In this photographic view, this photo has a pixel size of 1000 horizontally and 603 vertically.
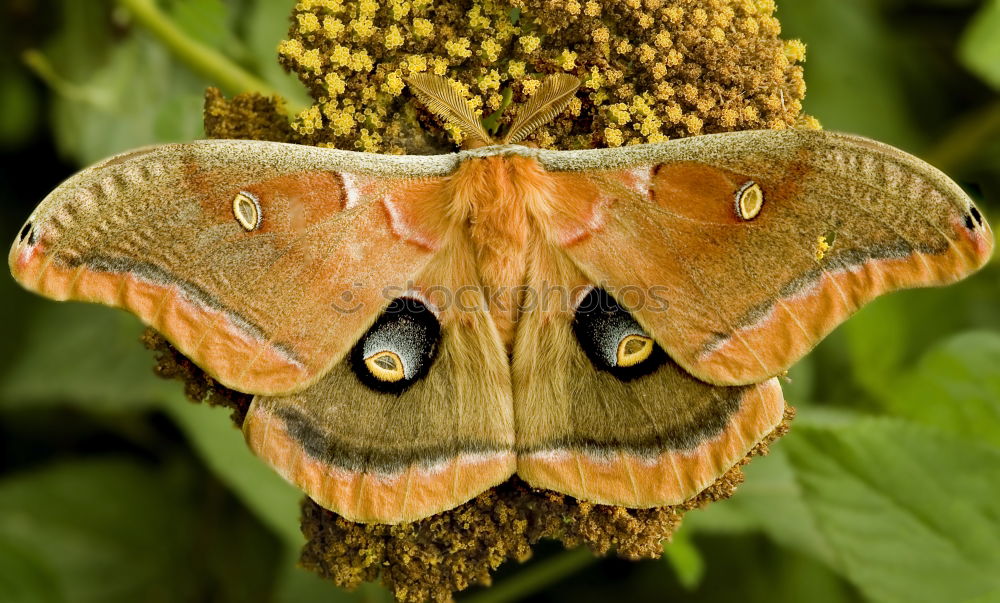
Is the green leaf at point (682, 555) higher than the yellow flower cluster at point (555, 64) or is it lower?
lower

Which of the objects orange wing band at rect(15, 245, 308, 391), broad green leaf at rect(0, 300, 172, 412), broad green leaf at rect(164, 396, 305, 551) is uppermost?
orange wing band at rect(15, 245, 308, 391)

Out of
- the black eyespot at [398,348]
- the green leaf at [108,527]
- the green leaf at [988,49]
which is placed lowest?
the green leaf at [108,527]

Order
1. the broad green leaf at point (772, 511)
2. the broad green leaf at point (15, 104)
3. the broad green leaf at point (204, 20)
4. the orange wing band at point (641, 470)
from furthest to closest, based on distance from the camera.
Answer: the broad green leaf at point (15, 104) → the broad green leaf at point (772, 511) → the broad green leaf at point (204, 20) → the orange wing band at point (641, 470)

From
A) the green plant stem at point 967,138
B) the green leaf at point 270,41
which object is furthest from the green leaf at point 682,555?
the green plant stem at point 967,138

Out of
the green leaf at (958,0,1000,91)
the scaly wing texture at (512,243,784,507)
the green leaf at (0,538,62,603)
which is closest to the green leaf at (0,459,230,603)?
the green leaf at (0,538,62,603)

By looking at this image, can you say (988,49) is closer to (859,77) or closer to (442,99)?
(859,77)

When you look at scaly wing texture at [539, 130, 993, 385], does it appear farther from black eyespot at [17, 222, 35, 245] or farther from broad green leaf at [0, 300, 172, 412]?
broad green leaf at [0, 300, 172, 412]

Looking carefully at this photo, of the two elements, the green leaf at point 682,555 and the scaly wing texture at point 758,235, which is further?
the green leaf at point 682,555

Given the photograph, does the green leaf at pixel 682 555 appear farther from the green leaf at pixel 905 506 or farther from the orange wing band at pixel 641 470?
the orange wing band at pixel 641 470
